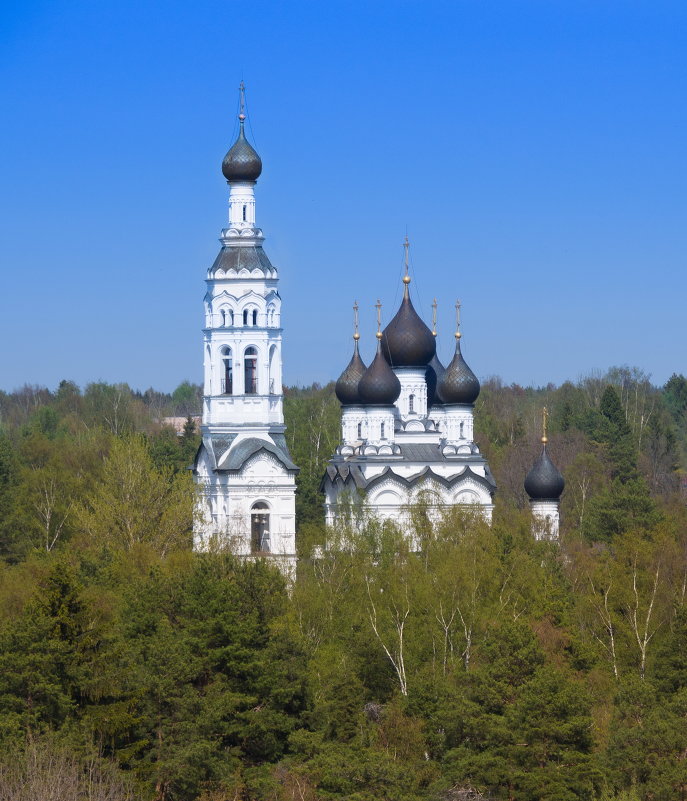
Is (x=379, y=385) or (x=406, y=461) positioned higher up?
(x=379, y=385)

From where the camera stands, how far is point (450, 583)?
33.4m

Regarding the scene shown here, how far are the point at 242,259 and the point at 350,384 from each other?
431 centimetres

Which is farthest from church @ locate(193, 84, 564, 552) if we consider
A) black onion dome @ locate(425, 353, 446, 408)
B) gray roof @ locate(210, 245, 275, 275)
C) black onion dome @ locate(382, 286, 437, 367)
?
black onion dome @ locate(425, 353, 446, 408)

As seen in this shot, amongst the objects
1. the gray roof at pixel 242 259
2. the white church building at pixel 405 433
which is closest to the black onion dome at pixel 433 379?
the white church building at pixel 405 433

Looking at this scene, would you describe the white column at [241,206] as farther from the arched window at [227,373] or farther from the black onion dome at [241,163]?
the arched window at [227,373]

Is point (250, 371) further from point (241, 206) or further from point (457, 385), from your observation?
point (457, 385)

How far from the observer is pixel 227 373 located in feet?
143

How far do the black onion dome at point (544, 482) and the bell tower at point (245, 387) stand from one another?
6.34 metres

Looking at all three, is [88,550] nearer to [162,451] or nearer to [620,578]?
[620,578]

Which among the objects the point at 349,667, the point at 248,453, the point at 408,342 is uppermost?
the point at 408,342

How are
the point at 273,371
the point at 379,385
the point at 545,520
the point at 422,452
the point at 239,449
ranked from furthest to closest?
the point at 422,452
the point at 379,385
the point at 545,520
the point at 273,371
the point at 239,449

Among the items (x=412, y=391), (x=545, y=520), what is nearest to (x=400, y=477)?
(x=412, y=391)

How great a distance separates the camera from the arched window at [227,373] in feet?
142

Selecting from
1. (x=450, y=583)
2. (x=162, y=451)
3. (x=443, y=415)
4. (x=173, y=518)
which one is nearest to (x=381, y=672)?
(x=450, y=583)
